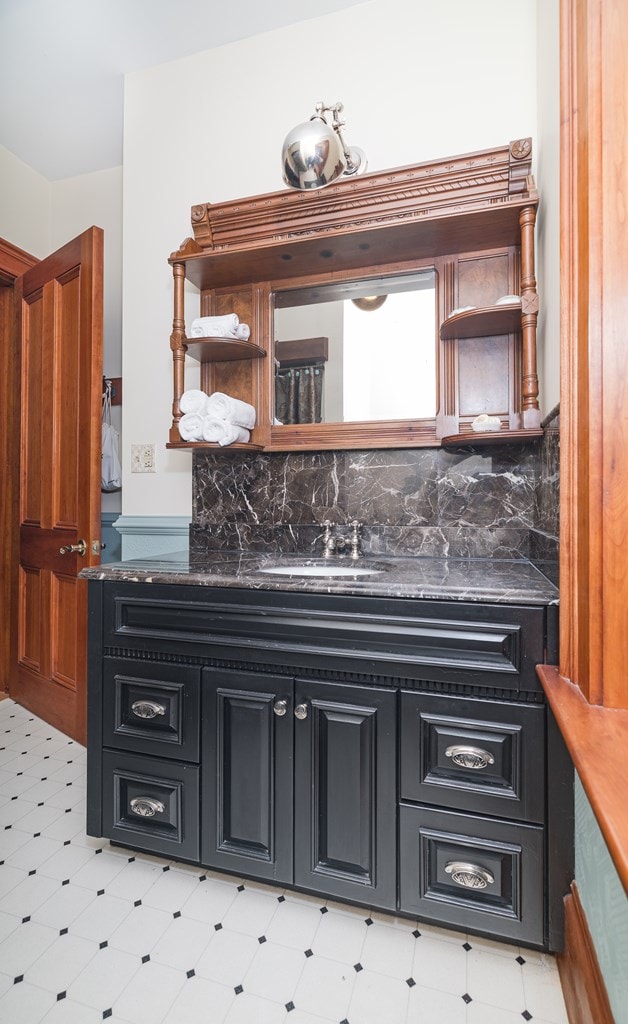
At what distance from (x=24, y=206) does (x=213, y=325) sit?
6.23ft

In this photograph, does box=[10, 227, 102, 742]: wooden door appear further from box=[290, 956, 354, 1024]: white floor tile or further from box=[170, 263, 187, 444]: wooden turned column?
box=[290, 956, 354, 1024]: white floor tile

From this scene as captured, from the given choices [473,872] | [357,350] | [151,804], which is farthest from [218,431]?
[473,872]

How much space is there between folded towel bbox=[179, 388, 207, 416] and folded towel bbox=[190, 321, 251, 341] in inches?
8.4

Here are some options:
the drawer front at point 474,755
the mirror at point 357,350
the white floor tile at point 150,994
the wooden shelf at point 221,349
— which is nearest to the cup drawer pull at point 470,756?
the drawer front at point 474,755

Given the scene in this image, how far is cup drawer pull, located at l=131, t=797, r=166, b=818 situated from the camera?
142 cm

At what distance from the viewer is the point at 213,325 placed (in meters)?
1.79

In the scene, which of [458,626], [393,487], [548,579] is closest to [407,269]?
[393,487]

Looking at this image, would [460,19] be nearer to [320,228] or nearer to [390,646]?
[320,228]

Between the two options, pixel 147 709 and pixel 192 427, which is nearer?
pixel 147 709

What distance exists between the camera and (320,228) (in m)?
1.74

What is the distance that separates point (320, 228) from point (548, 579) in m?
1.38

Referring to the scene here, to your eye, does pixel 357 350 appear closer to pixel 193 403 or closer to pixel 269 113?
pixel 193 403

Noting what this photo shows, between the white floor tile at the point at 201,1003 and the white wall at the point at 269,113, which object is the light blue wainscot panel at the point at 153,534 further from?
the white floor tile at the point at 201,1003

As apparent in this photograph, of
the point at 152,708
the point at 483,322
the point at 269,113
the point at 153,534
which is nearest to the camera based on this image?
the point at 152,708
